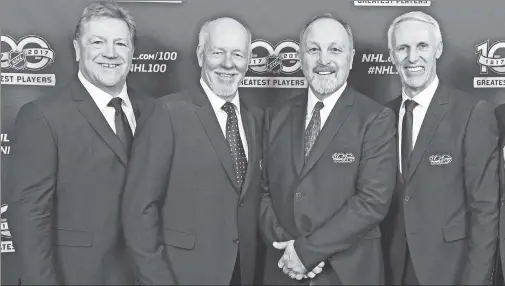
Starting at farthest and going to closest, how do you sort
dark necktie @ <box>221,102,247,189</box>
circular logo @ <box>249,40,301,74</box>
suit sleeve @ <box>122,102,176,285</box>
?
circular logo @ <box>249,40,301,74</box> → dark necktie @ <box>221,102,247,189</box> → suit sleeve @ <box>122,102,176,285</box>

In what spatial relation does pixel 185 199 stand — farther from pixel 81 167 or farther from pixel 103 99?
pixel 103 99

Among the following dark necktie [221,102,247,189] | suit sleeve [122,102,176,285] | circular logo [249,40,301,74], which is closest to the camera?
suit sleeve [122,102,176,285]

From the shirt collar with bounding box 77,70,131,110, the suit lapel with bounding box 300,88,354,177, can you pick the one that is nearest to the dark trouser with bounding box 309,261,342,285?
the suit lapel with bounding box 300,88,354,177

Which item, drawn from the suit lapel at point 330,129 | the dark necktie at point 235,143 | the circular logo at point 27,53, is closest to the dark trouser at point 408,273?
the suit lapel at point 330,129

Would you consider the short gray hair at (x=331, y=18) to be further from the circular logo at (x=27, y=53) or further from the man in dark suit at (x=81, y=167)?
the circular logo at (x=27, y=53)

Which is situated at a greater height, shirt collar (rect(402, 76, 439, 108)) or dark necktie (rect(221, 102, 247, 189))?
shirt collar (rect(402, 76, 439, 108))

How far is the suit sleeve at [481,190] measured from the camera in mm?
2775

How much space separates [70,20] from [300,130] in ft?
4.55

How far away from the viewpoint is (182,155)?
2.72 metres

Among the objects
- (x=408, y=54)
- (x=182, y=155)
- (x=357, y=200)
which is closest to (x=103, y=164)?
(x=182, y=155)

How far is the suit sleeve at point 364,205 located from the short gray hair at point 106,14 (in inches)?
53.9

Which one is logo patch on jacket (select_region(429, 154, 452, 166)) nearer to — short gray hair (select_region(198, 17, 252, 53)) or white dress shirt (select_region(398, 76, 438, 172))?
white dress shirt (select_region(398, 76, 438, 172))

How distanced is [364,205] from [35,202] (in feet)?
5.55

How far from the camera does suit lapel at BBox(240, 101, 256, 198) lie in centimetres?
277
